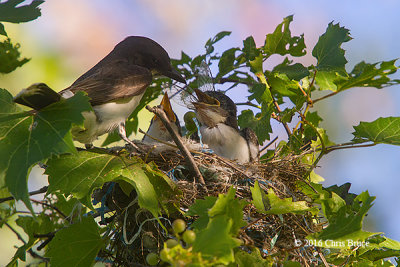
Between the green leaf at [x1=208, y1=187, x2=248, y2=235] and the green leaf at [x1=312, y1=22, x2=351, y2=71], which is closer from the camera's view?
the green leaf at [x1=208, y1=187, x2=248, y2=235]

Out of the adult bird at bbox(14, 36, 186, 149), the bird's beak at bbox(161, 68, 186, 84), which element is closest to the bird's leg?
the adult bird at bbox(14, 36, 186, 149)

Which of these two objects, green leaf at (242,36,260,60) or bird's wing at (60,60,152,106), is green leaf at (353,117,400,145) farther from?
bird's wing at (60,60,152,106)

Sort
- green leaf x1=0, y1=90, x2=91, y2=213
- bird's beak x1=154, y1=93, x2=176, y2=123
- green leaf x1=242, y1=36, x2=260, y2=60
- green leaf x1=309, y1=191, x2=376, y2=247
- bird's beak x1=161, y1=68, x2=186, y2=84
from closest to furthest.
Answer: green leaf x1=0, y1=90, x2=91, y2=213, green leaf x1=309, y1=191, x2=376, y2=247, green leaf x1=242, y1=36, x2=260, y2=60, bird's beak x1=161, y1=68, x2=186, y2=84, bird's beak x1=154, y1=93, x2=176, y2=123

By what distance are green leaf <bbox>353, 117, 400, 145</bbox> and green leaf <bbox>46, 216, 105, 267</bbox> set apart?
1502 millimetres

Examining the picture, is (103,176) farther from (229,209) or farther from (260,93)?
(260,93)

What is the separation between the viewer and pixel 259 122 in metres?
3.11

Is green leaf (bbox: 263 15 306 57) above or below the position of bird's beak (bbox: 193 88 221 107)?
above

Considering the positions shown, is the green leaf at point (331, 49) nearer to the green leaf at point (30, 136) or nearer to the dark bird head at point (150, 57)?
the dark bird head at point (150, 57)

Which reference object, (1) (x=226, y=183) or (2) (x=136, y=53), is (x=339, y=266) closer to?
(1) (x=226, y=183)

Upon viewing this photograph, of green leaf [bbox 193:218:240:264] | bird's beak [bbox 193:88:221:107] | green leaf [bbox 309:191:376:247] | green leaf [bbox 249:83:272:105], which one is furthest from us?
bird's beak [bbox 193:88:221:107]

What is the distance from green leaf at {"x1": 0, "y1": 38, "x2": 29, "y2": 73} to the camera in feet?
9.78

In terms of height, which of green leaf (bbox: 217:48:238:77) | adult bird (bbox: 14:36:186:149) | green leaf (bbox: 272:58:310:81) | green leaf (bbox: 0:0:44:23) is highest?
green leaf (bbox: 0:0:44:23)

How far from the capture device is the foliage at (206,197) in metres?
1.76

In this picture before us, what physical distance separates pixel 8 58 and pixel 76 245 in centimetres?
131
